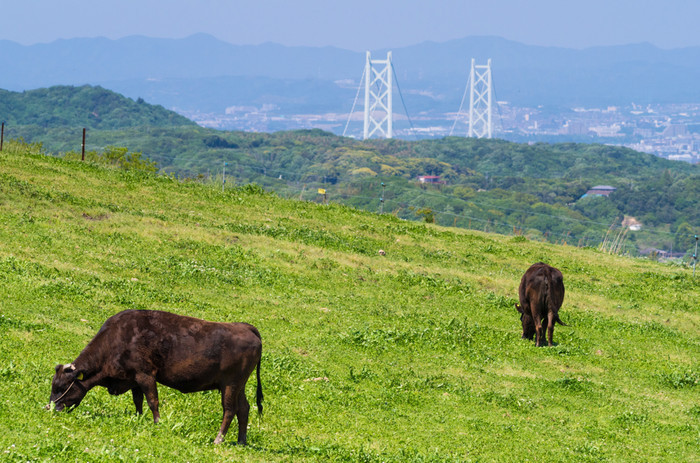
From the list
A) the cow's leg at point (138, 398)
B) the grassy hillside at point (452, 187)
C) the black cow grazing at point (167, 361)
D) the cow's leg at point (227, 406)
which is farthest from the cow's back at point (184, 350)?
the grassy hillside at point (452, 187)

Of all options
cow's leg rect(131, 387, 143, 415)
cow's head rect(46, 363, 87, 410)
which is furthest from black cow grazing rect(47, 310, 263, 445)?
cow's leg rect(131, 387, 143, 415)

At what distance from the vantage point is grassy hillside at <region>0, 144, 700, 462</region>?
12.5 m

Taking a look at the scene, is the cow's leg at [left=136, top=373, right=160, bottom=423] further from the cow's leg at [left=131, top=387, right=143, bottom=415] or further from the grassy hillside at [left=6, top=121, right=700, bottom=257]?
the grassy hillside at [left=6, top=121, right=700, bottom=257]

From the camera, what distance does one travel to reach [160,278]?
22.9m

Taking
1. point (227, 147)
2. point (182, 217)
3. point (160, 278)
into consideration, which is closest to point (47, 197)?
point (182, 217)

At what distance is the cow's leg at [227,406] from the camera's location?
11.2 m

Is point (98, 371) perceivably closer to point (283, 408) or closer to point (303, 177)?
point (283, 408)

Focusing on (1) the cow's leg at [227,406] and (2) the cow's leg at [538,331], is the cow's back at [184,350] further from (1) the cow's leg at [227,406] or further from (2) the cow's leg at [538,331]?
(2) the cow's leg at [538,331]

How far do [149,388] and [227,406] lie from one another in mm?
1149

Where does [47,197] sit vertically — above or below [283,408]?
above

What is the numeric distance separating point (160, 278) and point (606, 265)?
2108cm

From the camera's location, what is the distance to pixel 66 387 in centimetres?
1113

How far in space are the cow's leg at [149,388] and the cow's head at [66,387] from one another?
2.70 feet

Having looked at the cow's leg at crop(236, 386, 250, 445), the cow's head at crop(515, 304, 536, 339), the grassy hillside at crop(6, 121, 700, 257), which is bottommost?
the grassy hillside at crop(6, 121, 700, 257)
